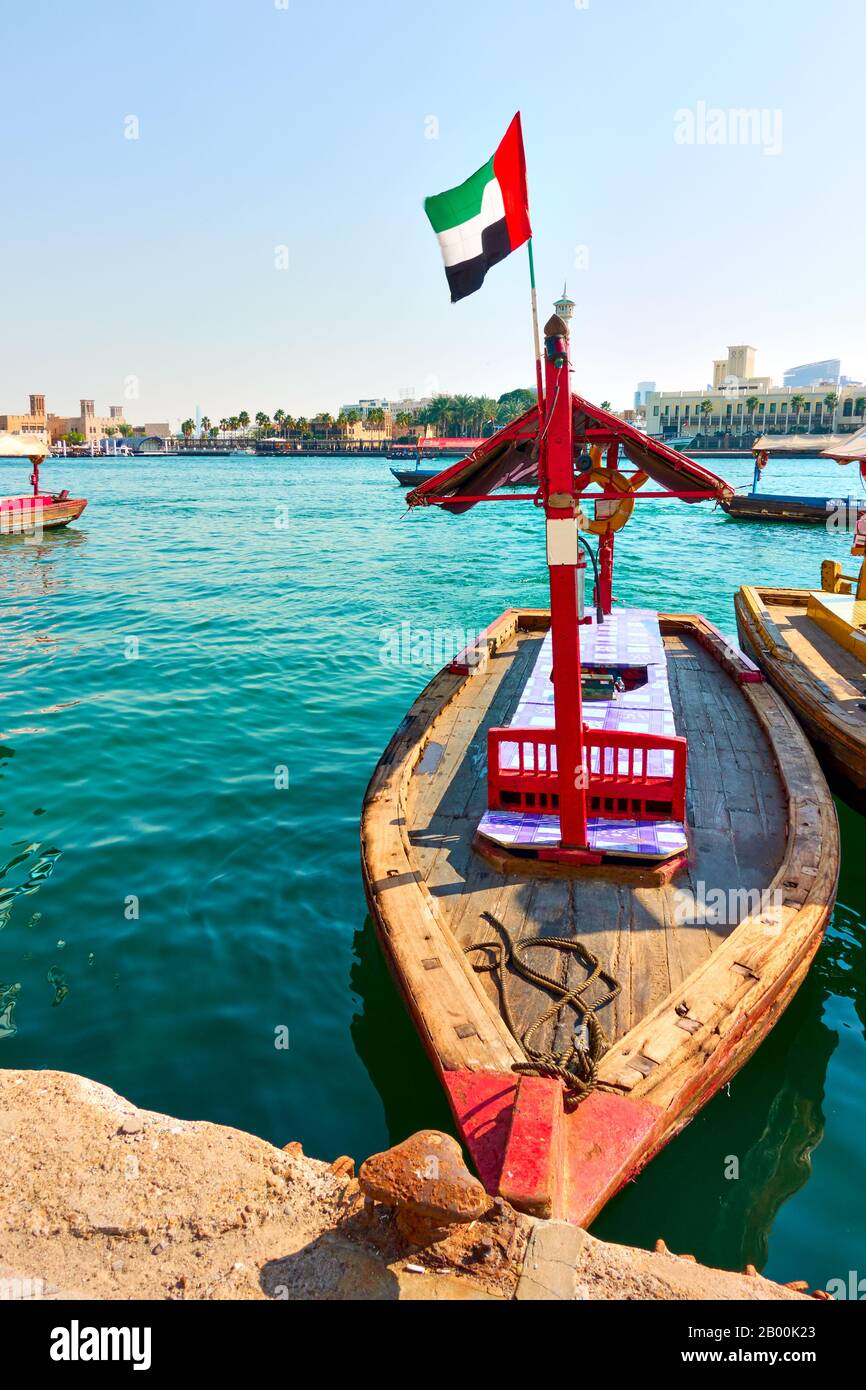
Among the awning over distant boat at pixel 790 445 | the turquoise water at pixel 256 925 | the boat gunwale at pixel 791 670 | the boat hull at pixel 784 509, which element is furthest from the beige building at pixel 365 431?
the boat gunwale at pixel 791 670

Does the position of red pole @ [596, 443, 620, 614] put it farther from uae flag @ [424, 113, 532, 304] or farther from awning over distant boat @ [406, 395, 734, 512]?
uae flag @ [424, 113, 532, 304]

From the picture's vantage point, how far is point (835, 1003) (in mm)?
7312

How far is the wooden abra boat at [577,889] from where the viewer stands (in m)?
4.37

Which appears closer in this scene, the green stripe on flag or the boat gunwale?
the green stripe on flag

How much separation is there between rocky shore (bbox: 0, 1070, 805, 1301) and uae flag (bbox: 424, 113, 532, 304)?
5.50 metres

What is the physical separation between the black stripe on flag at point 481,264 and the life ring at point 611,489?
6741 millimetres

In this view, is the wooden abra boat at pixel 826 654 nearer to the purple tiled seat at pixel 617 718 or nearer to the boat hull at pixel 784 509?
the purple tiled seat at pixel 617 718

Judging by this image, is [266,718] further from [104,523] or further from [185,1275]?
[104,523]

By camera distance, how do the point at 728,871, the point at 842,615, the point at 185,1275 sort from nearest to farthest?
the point at 185,1275
the point at 728,871
the point at 842,615

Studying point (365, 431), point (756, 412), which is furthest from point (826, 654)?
point (365, 431)

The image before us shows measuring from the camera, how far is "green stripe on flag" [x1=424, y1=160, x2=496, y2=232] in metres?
5.43

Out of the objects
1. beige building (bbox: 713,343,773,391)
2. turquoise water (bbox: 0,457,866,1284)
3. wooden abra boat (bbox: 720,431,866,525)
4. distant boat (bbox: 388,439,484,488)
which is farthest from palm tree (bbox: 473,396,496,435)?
turquoise water (bbox: 0,457,866,1284)

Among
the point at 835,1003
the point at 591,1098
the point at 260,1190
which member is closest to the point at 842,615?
the point at 835,1003

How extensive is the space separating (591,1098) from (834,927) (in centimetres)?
527
